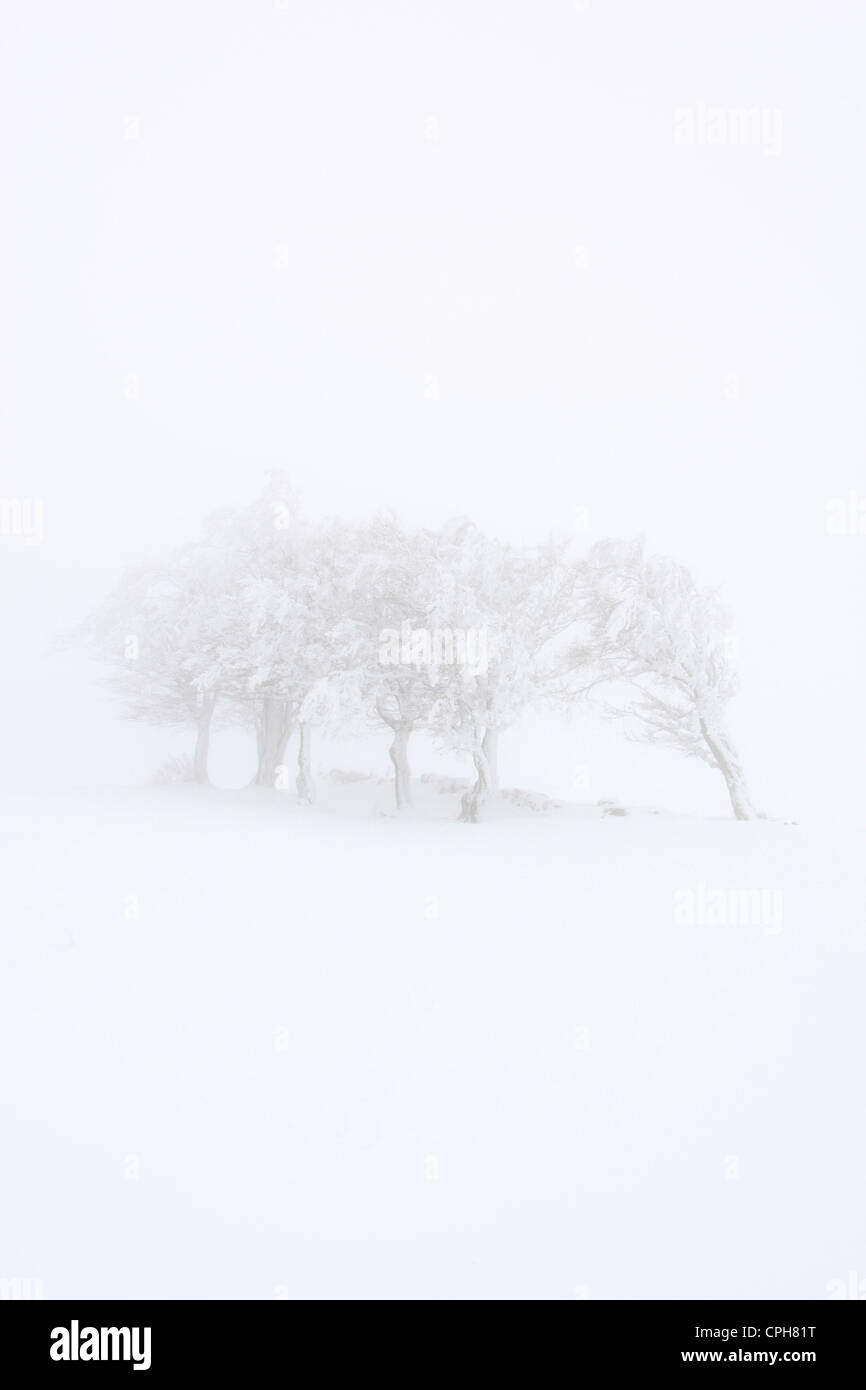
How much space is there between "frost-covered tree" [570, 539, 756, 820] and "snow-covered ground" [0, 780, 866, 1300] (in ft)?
34.1

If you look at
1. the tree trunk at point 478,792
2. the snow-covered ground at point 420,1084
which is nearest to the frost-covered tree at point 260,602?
the tree trunk at point 478,792

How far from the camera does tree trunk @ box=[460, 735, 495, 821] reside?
86.1 ft

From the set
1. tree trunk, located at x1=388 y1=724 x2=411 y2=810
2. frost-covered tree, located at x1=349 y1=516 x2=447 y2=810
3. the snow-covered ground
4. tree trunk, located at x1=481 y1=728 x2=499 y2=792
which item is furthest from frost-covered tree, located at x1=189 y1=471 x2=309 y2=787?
the snow-covered ground

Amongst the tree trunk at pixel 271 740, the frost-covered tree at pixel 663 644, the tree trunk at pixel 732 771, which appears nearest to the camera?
the frost-covered tree at pixel 663 644

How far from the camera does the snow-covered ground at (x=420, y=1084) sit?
8.49 m

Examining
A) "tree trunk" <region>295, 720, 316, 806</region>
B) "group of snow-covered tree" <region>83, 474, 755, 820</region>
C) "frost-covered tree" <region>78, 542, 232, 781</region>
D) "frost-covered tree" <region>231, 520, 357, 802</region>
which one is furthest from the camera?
"tree trunk" <region>295, 720, 316, 806</region>

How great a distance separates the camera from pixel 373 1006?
11781mm

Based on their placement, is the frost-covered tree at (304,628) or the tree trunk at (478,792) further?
the tree trunk at (478,792)

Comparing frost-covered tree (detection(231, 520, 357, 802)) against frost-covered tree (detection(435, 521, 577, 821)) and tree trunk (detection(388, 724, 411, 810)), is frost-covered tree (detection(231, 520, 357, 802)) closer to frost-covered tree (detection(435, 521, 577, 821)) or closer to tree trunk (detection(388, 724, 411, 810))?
tree trunk (detection(388, 724, 411, 810))

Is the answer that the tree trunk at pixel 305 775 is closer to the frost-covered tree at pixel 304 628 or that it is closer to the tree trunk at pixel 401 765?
the frost-covered tree at pixel 304 628

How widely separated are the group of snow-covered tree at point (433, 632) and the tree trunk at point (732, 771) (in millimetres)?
68
